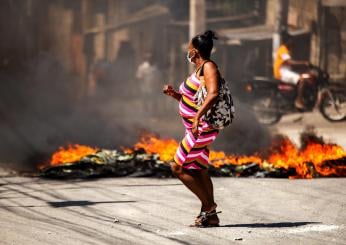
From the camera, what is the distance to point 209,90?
23.5 ft

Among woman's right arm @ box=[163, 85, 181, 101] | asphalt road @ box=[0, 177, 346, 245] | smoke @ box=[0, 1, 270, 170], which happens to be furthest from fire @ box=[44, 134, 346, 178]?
woman's right arm @ box=[163, 85, 181, 101]

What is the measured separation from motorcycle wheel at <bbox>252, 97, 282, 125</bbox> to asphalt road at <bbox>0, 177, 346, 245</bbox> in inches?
343

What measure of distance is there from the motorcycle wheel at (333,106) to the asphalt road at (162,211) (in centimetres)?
763

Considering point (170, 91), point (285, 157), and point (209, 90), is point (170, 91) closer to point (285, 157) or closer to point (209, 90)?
point (209, 90)

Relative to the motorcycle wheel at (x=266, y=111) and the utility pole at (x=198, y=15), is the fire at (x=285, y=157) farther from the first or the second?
the utility pole at (x=198, y=15)

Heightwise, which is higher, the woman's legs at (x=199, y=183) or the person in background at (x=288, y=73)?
the woman's legs at (x=199, y=183)

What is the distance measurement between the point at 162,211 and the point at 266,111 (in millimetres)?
11227

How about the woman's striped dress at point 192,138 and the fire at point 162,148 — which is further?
the fire at point 162,148


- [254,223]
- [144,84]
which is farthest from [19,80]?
[254,223]

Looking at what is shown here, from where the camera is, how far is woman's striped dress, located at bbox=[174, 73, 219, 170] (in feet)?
24.2

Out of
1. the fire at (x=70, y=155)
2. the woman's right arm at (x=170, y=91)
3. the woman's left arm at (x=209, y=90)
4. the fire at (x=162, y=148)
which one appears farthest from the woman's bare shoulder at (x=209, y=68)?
the fire at (x=70, y=155)

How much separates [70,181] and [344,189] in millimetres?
3210

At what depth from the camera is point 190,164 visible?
24.3 ft

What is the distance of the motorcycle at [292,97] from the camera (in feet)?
58.5
